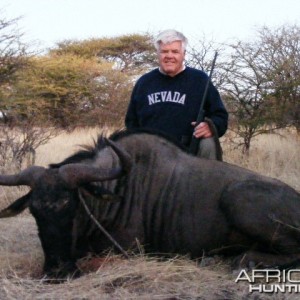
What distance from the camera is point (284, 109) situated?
12.1m

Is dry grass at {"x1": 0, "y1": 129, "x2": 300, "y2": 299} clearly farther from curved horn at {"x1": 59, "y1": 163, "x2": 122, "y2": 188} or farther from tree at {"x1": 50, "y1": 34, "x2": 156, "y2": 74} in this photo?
tree at {"x1": 50, "y1": 34, "x2": 156, "y2": 74}

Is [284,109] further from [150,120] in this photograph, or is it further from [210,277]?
[210,277]

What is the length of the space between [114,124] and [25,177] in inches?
691

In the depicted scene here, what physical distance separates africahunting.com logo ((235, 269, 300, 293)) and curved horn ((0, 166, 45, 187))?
1.52 m

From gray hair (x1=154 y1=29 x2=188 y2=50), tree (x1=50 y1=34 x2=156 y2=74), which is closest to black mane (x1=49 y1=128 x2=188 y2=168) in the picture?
gray hair (x1=154 y1=29 x2=188 y2=50)

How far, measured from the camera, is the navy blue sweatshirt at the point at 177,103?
5887 millimetres

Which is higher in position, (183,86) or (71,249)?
(183,86)

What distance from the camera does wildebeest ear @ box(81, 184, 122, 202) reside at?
4707mm

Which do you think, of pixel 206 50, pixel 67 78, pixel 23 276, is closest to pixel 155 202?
pixel 23 276

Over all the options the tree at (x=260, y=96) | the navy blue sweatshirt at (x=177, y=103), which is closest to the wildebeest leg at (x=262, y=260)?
the navy blue sweatshirt at (x=177, y=103)

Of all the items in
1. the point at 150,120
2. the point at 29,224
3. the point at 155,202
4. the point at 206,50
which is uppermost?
the point at 206,50

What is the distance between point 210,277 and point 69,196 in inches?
43.3

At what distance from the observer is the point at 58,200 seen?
14.7 ft

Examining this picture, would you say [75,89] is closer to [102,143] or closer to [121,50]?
[121,50]
